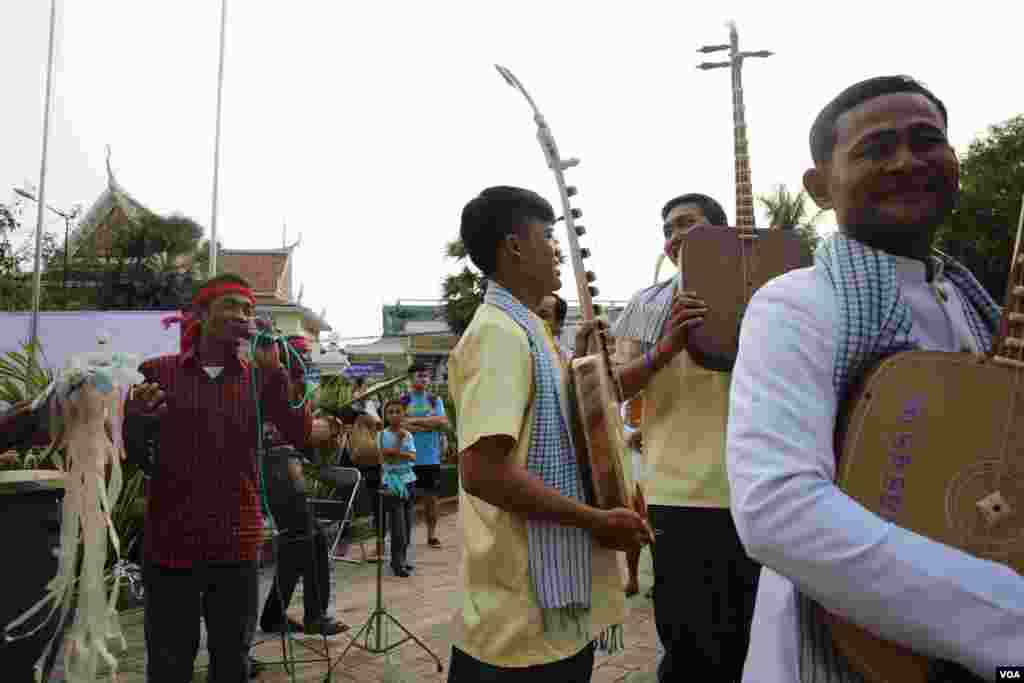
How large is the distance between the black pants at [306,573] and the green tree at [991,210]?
1750 cm

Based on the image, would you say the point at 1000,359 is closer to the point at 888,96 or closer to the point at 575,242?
the point at 888,96

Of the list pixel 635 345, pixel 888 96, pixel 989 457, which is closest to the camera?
pixel 989 457

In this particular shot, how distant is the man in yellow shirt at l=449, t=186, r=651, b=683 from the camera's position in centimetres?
164

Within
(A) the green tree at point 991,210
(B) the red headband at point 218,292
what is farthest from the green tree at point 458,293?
(B) the red headband at point 218,292

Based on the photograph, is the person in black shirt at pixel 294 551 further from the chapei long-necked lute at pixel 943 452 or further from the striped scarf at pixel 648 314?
the chapei long-necked lute at pixel 943 452

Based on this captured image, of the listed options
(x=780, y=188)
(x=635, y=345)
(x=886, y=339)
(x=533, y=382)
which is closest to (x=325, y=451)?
(x=635, y=345)

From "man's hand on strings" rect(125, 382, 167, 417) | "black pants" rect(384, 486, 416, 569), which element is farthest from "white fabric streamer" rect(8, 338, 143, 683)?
"black pants" rect(384, 486, 416, 569)

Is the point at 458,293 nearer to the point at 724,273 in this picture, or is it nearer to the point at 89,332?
the point at 89,332

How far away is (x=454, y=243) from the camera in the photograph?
27.9 meters

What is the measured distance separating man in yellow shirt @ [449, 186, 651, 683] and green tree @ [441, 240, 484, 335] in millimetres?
25198

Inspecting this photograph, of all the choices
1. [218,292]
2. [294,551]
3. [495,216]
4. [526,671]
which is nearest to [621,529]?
[526,671]

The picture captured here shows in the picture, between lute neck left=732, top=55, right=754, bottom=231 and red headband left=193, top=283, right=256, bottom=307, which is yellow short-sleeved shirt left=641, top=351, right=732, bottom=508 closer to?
lute neck left=732, top=55, right=754, bottom=231

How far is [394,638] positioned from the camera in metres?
5.00

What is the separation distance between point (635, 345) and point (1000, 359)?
1.67 m
